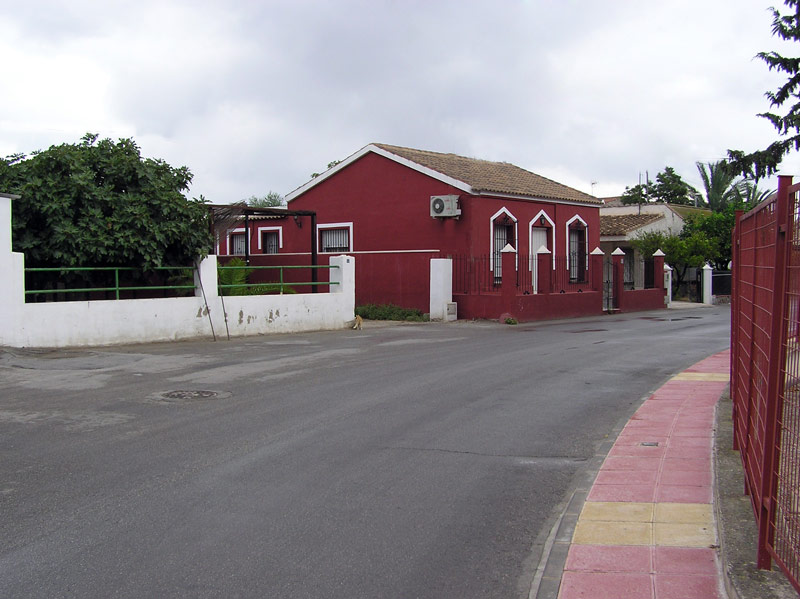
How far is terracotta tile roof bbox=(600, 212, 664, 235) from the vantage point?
40.2 m

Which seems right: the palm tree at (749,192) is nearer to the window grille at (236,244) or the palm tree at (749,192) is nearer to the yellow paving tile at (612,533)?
the window grille at (236,244)

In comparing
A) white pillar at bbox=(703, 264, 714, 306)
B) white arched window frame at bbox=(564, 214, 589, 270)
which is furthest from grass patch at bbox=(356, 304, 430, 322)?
white pillar at bbox=(703, 264, 714, 306)

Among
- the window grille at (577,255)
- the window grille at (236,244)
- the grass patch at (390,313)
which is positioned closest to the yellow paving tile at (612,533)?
the grass patch at (390,313)

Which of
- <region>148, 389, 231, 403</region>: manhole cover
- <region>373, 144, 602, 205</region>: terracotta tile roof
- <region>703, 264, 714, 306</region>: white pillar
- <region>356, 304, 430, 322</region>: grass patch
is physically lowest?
<region>148, 389, 231, 403</region>: manhole cover

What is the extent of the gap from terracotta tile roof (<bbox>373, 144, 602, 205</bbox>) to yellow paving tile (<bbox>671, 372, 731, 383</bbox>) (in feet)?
47.4

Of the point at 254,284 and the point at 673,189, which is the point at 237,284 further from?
the point at 673,189

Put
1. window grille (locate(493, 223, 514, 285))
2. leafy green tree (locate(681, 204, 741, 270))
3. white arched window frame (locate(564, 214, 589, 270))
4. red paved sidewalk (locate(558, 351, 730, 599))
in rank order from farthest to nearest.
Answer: leafy green tree (locate(681, 204, 741, 270)) → white arched window frame (locate(564, 214, 589, 270)) → window grille (locate(493, 223, 514, 285)) → red paved sidewalk (locate(558, 351, 730, 599))

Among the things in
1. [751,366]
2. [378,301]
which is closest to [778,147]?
[378,301]

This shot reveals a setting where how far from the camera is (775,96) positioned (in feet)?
80.3

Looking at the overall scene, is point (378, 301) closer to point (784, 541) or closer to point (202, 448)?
point (202, 448)

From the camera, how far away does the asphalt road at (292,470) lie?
4691 millimetres

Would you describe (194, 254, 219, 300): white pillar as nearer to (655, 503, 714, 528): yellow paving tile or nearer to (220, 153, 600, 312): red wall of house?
(220, 153, 600, 312): red wall of house

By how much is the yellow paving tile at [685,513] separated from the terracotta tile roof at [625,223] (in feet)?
116

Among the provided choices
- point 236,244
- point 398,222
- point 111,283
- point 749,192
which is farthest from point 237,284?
point 749,192
